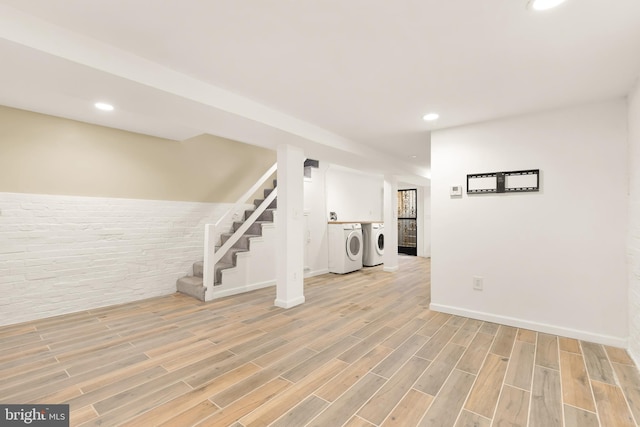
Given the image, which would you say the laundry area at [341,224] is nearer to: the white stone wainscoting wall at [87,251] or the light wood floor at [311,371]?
the white stone wainscoting wall at [87,251]

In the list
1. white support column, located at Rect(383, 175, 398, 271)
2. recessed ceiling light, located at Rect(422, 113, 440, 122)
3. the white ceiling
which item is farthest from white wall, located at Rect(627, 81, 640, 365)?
white support column, located at Rect(383, 175, 398, 271)

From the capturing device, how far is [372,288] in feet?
15.7

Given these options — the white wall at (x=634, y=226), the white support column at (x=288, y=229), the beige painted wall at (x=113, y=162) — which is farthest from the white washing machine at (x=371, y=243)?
the white wall at (x=634, y=226)

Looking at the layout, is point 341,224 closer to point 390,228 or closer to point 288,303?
point 390,228

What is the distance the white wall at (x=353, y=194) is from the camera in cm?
690

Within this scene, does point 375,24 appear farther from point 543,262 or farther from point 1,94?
point 1,94

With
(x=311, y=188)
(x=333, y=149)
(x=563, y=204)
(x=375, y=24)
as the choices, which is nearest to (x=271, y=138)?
(x=333, y=149)

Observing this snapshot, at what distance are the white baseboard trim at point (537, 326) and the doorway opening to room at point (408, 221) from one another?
5669mm

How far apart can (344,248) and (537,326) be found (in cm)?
348

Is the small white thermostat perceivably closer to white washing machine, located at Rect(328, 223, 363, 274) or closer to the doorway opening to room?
white washing machine, located at Rect(328, 223, 363, 274)

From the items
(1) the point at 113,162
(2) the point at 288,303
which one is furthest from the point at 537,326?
(1) the point at 113,162

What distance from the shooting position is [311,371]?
2.20 metres

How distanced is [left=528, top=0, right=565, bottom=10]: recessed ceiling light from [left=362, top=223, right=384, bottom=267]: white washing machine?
5.37m

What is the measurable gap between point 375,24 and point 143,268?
14.2ft
